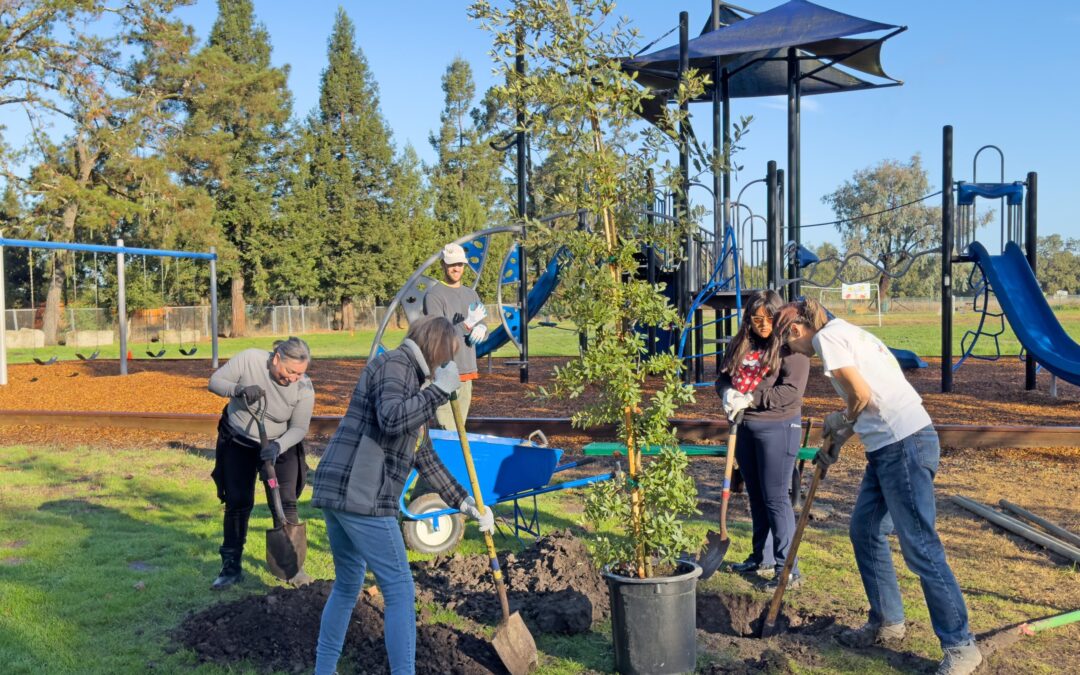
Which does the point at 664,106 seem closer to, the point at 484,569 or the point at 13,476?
the point at 484,569

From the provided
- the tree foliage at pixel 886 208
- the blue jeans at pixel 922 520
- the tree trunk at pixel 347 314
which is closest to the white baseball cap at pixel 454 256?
the blue jeans at pixel 922 520

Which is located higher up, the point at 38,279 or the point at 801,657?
the point at 38,279

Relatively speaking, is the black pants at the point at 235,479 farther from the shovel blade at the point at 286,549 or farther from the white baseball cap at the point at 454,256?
the white baseball cap at the point at 454,256

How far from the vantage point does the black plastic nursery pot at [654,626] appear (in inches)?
151

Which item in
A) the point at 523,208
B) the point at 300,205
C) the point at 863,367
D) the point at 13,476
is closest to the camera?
the point at 863,367

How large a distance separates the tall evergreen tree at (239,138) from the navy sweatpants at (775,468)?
39.5 metres

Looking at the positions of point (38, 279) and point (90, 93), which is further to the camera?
point (38, 279)

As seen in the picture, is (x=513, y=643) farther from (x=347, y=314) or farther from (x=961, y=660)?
(x=347, y=314)

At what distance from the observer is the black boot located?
5238 mm

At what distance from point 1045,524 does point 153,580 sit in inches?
218

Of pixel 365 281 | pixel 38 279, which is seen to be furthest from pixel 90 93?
pixel 365 281

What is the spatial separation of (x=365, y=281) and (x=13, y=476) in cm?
4107

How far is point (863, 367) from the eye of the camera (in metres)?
3.93

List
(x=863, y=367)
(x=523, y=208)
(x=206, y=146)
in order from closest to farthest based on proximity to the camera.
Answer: (x=863, y=367) < (x=523, y=208) < (x=206, y=146)
